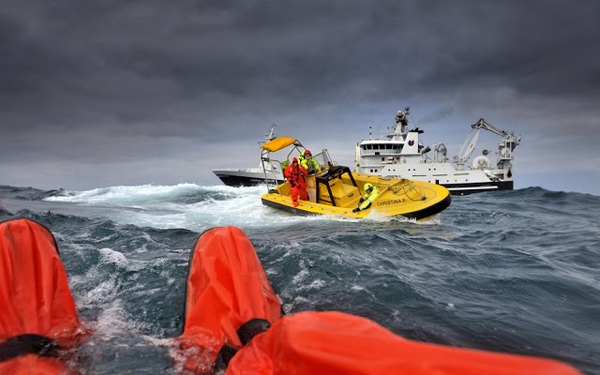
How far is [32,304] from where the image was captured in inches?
111

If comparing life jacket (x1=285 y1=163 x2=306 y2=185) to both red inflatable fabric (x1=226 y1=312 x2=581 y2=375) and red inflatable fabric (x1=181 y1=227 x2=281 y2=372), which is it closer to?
red inflatable fabric (x1=181 y1=227 x2=281 y2=372)

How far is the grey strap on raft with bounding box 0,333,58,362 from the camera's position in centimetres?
243

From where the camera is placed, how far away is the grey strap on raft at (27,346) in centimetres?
243

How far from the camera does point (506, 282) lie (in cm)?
512

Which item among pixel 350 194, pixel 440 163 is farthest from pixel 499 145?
pixel 350 194

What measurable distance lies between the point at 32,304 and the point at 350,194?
10.8 meters

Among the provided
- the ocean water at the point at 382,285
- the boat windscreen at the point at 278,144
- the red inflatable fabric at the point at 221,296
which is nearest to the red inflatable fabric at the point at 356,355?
the red inflatable fabric at the point at 221,296

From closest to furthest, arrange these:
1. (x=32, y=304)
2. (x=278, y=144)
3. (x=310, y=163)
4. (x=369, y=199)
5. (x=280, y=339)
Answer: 1. (x=280, y=339)
2. (x=32, y=304)
3. (x=369, y=199)
4. (x=310, y=163)
5. (x=278, y=144)

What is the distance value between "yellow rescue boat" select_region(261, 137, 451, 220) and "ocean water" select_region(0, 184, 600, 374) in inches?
47.9

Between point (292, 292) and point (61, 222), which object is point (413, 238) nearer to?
point (292, 292)

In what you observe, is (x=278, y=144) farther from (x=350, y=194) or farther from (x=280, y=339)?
(x=280, y=339)

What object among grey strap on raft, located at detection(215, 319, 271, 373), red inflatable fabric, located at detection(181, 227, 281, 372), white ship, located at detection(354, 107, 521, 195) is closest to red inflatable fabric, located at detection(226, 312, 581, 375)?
grey strap on raft, located at detection(215, 319, 271, 373)

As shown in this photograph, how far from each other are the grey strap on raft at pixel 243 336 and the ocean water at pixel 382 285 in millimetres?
390

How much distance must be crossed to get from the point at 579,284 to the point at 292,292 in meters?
4.59
